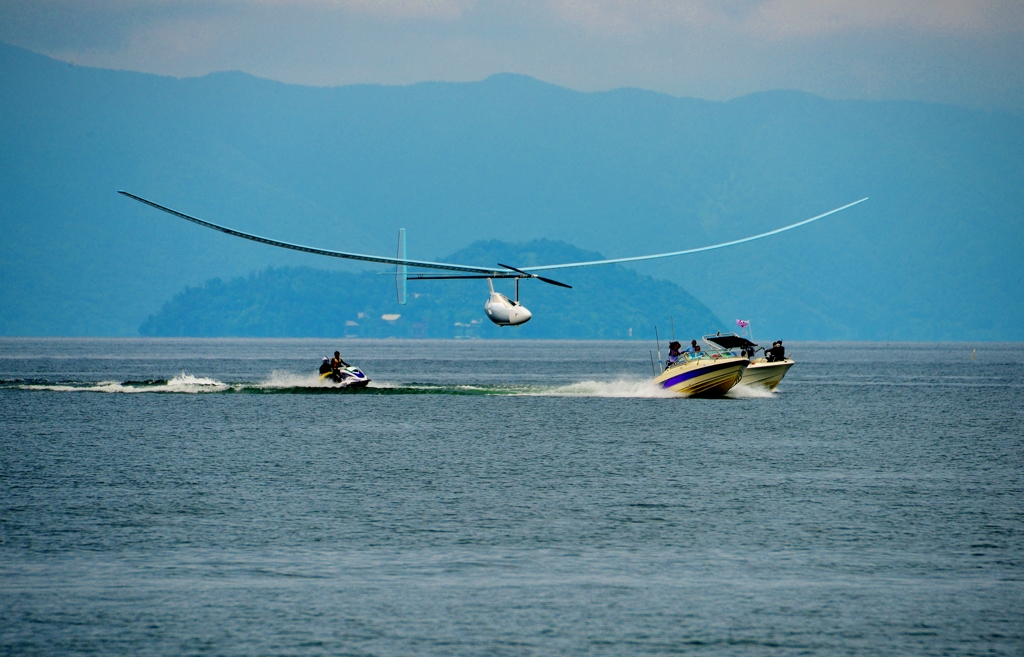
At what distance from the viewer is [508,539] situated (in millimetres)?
31078

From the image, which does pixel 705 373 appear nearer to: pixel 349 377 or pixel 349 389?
pixel 349 377

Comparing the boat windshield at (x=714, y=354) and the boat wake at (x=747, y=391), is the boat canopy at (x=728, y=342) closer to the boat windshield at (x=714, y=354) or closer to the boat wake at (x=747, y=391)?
the boat windshield at (x=714, y=354)

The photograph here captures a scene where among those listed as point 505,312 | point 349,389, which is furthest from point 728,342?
point 349,389

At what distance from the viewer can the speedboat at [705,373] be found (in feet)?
239

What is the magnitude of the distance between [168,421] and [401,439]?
732 inches

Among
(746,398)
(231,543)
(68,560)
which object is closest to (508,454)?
(231,543)

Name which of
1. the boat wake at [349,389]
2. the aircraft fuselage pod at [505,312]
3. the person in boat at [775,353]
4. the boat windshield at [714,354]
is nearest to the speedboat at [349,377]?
the boat wake at [349,389]

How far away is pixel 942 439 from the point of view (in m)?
64.0

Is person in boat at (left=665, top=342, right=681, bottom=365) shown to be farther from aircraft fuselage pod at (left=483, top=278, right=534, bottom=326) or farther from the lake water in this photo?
aircraft fuselage pod at (left=483, top=278, right=534, bottom=326)

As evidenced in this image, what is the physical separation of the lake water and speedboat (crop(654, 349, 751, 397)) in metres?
5.04

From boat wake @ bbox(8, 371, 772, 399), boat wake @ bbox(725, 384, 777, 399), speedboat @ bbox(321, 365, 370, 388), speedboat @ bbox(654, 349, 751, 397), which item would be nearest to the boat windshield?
speedboat @ bbox(654, 349, 751, 397)

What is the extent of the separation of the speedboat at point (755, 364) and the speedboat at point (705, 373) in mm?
563

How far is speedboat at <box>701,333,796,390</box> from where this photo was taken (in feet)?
238

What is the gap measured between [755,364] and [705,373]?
8.74 metres
